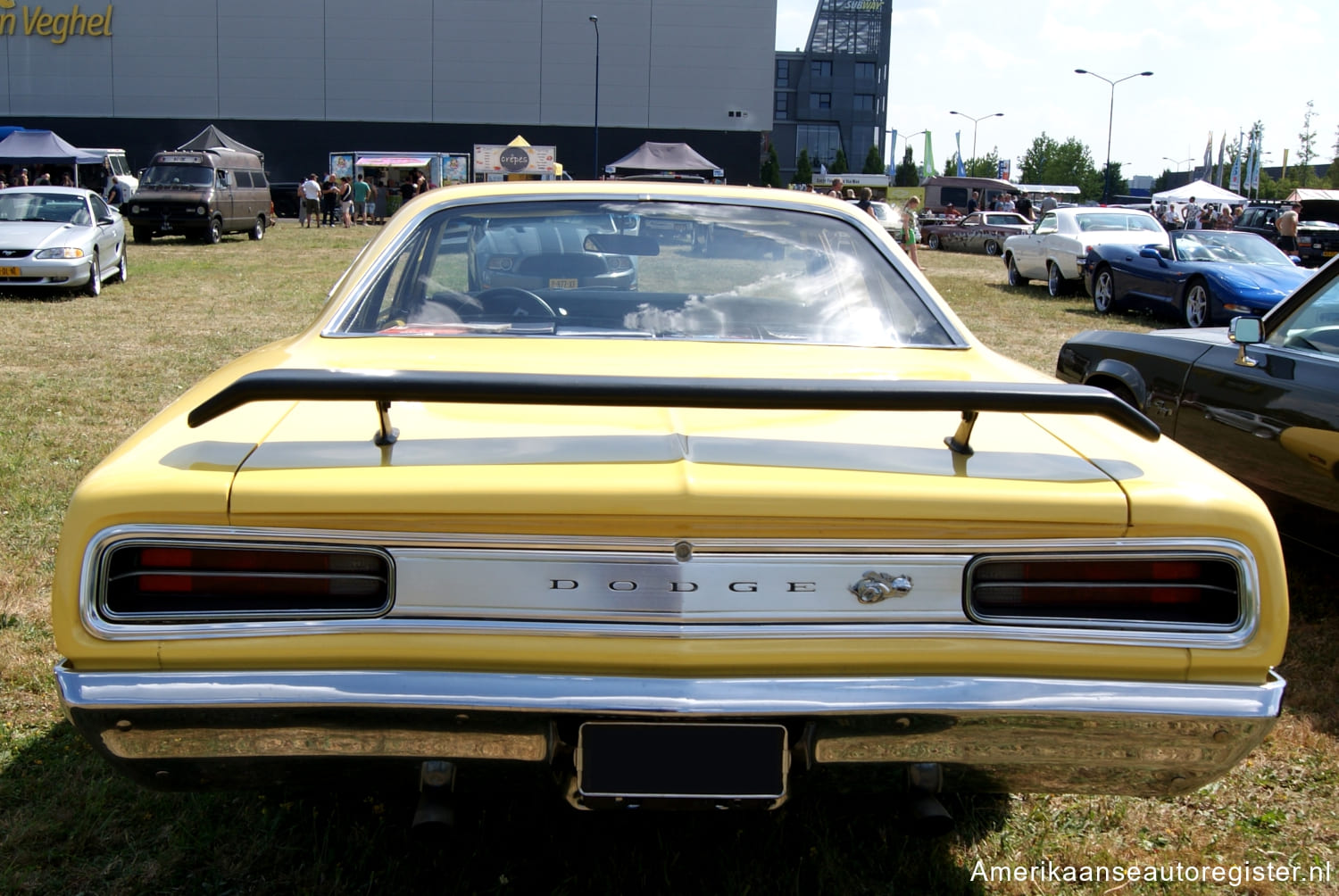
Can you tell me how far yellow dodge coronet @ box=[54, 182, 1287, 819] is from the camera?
185 centimetres

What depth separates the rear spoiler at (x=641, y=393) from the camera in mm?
1827

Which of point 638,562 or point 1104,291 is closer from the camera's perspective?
point 638,562

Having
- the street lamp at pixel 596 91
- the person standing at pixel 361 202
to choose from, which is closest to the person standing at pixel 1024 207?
the street lamp at pixel 596 91

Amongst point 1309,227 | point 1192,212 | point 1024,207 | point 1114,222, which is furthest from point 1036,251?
point 1024,207

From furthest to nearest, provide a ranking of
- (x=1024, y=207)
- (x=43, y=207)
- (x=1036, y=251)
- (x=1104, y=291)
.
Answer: (x=1024, y=207)
(x=1036, y=251)
(x=1104, y=291)
(x=43, y=207)

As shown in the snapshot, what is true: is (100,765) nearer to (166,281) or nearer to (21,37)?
(166,281)

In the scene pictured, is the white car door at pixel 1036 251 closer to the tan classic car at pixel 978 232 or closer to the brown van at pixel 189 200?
the tan classic car at pixel 978 232

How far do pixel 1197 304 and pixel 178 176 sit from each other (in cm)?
2127

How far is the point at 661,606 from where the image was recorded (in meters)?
1.88

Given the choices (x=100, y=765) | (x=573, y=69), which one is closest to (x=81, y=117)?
(x=573, y=69)

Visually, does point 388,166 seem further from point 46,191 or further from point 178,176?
point 46,191

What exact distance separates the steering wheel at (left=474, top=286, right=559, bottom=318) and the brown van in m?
23.8

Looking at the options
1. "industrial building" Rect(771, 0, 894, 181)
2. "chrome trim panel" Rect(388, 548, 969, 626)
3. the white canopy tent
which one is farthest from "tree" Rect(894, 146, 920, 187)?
"chrome trim panel" Rect(388, 548, 969, 626)

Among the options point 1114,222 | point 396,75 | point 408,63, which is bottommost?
point 1114,222
